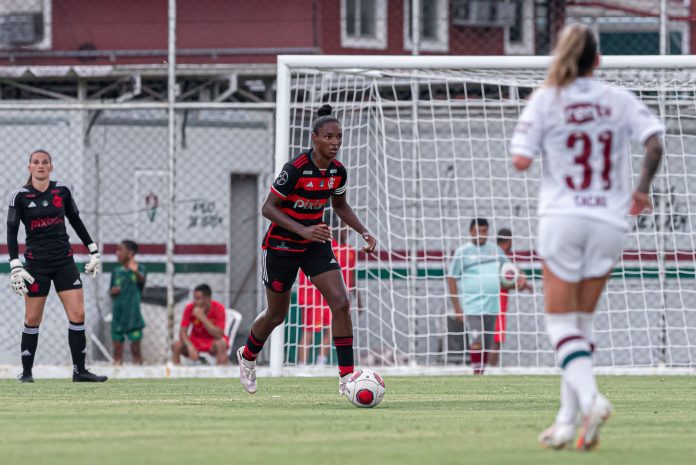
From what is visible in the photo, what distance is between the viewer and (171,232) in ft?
50.1

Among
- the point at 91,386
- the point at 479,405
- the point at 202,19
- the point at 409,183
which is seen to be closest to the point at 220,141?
the point at 202,19

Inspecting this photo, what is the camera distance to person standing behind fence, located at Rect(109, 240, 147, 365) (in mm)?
18156

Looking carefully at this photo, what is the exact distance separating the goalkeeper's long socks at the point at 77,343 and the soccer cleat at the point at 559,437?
778cm

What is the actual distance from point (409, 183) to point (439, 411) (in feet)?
27.2

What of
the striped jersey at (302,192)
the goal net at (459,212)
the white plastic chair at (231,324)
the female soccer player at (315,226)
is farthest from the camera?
the white plastic chair at (231,324)

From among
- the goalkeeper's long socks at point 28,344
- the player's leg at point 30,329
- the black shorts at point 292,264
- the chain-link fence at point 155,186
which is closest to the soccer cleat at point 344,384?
the black shorts at point 292,264

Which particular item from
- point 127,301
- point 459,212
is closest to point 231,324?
point 127,301

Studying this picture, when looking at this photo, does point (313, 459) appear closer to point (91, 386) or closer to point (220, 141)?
point (91, 386)

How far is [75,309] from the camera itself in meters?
12.6

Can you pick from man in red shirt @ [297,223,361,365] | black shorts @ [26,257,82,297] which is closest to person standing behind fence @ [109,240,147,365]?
man in red shirt @ [297,223,361,365]

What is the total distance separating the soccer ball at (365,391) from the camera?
863cm

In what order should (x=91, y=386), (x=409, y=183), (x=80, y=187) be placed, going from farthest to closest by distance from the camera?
1. (x=80, y=187)
2. (x=409, y=183)
3. (x=91, y=386)

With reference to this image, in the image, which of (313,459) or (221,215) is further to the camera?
(221,215)

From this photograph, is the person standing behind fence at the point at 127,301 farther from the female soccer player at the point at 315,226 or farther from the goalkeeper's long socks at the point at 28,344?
the female soccer player at the point at 315,226
